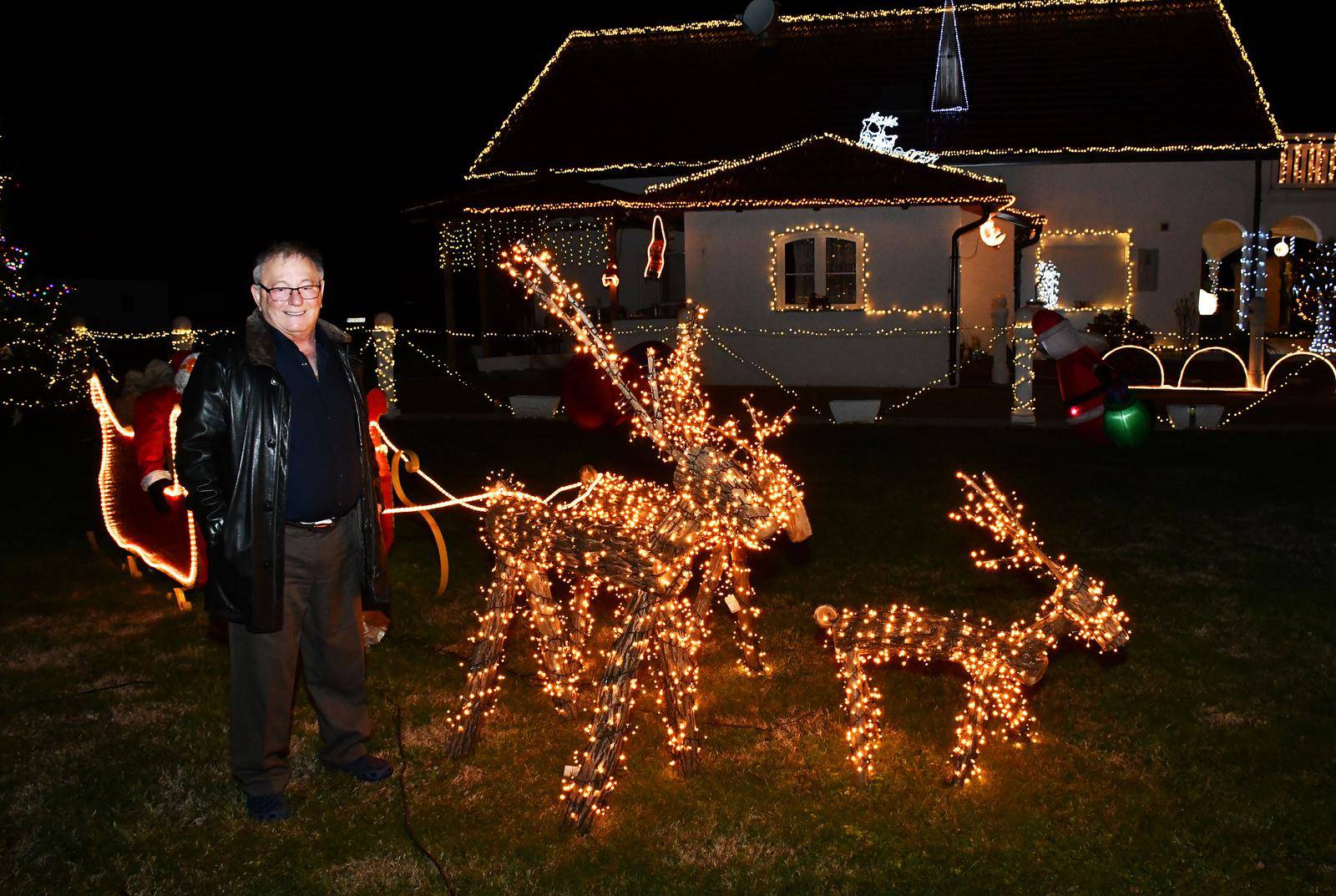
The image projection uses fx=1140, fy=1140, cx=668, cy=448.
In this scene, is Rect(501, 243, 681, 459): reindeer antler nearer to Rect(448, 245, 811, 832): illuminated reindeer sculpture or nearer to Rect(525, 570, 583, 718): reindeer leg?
Rect(448, 245, 811, 832): illuminated reindeer sculpture

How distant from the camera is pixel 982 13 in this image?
74.5 ft

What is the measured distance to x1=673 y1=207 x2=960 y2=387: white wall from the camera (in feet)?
57.3

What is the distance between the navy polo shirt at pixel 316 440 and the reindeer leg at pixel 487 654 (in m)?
0.76

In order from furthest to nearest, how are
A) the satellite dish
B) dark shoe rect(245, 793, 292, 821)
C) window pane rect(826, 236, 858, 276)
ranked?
the satellite dish
window pane rect(826, 236, 858, 276)
dark shoe rect(245, 793, 292, 821)

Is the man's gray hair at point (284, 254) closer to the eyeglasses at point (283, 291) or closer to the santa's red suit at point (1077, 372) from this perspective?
the eyeglasses at point (283, 291)

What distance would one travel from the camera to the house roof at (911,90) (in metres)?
19.9

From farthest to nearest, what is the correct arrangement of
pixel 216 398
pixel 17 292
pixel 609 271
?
pixel 609 271
pixel 17 292
pixel 216 398

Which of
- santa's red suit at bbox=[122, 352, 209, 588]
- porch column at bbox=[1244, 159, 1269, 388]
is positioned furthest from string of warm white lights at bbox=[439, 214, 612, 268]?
santa's red suit at bbox=[122, 352, 209, 588]

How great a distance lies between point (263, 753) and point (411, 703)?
3.87ft

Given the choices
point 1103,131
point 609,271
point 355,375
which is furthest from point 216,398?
point 1103,131

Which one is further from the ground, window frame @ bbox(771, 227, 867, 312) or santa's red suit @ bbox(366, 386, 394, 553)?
window frame @ bbox(771, 227, 867, 312)

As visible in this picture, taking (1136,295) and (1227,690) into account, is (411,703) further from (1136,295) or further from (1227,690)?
(1136,295)

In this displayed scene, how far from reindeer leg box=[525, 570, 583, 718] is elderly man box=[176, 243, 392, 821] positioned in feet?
2.19

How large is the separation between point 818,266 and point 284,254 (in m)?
14.7
